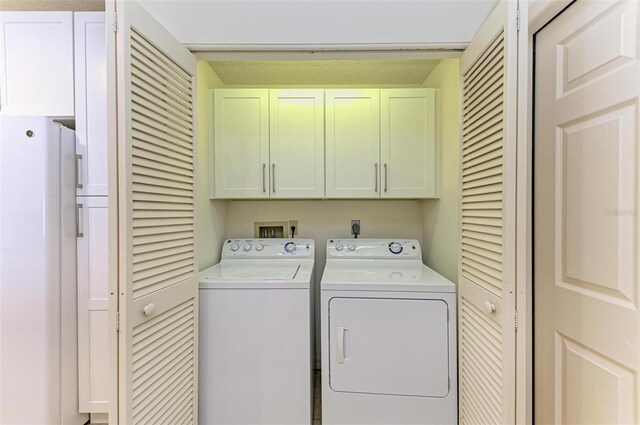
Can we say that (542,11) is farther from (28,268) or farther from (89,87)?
(28,268)

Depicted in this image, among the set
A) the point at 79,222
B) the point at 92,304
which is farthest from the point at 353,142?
the point at 92,304

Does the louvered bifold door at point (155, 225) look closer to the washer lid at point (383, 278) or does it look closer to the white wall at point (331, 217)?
the washer lid at point (383, 278)

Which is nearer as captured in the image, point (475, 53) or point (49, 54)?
point (475, 53)

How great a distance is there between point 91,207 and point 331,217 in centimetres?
161

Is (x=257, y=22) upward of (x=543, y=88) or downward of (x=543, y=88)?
upward

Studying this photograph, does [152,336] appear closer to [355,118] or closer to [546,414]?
[546,414]

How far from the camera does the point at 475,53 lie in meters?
1.17

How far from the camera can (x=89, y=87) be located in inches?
59.8

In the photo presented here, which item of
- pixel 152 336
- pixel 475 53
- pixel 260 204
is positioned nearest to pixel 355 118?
pixel 475 53

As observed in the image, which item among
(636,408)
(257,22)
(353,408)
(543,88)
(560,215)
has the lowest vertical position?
(353,408)

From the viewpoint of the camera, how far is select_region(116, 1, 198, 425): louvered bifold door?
0.95 metres

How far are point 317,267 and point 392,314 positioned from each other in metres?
0.99

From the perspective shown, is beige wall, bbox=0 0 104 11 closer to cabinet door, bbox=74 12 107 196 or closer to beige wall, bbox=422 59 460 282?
cabinet door, bbox=74 12 107 196

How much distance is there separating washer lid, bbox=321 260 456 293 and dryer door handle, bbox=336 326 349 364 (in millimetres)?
227
